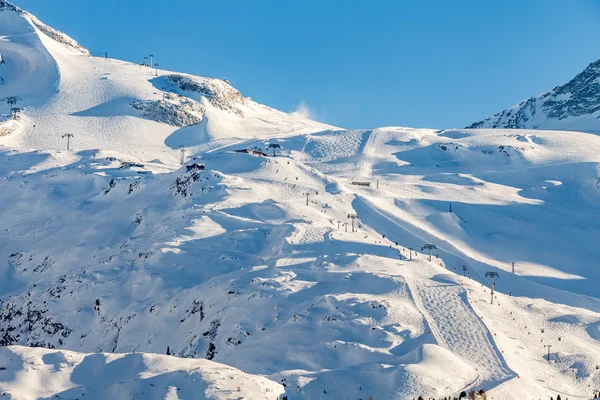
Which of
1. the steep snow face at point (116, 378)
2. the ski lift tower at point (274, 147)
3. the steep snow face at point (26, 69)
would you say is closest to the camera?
the steep snow face at point (116, 378)

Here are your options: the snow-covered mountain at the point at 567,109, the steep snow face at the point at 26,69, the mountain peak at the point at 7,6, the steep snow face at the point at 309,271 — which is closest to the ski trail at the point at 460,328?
the steep snow face at the point at 309,271

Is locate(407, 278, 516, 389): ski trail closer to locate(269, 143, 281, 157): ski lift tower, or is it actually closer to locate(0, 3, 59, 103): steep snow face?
locate(269, 143, 281, 157): ski lift tower

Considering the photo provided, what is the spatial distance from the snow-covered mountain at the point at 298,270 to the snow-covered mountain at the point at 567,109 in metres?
61.9

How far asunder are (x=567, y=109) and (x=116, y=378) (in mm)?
184354

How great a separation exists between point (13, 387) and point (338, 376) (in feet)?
49.0

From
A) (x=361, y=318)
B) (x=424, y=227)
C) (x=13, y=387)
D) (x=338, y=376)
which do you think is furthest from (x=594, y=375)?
(x=424, y=227)

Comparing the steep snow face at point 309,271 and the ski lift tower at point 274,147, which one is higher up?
the ski lift tower at point 274,147

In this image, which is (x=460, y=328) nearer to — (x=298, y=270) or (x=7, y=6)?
(x=298, y=270)

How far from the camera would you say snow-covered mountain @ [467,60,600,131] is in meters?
170

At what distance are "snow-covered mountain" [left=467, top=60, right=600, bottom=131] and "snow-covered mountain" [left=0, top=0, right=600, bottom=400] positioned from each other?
61.9 metres

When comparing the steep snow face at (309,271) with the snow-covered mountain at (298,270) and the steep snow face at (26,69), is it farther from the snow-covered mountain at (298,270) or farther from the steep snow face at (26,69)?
the steep snow face at (26,69)

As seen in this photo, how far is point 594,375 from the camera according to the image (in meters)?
34.4

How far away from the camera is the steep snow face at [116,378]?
18.9 meters

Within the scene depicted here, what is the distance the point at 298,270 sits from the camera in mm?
43344
